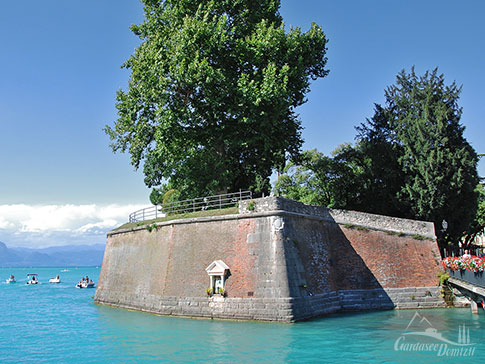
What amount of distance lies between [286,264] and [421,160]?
16010 mm

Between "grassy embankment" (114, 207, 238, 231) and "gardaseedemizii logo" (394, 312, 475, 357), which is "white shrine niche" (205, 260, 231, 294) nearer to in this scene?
"grassy embankment" (114, 207, 238, 231)

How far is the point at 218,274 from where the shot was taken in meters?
21.0

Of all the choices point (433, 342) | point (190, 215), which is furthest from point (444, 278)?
point (190, 215)

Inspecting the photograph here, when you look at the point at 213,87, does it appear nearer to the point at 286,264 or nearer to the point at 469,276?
the point at 286,264

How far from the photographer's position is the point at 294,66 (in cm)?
2780

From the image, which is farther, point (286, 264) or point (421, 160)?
point (421, 160)

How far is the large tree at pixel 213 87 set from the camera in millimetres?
25531

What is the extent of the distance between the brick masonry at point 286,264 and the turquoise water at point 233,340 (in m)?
1.00

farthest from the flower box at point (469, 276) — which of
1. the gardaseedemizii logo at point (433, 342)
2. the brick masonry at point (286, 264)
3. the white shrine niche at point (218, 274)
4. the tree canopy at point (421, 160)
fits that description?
the white shrine niche at point (218, 274)

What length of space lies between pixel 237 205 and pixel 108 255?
1509 centimetres

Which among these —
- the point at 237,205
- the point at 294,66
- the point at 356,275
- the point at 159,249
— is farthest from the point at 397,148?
the point at 159,249

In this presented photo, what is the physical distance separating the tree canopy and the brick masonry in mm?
5932

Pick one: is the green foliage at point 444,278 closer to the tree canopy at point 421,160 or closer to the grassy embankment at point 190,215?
the tree canopy at point 421,160

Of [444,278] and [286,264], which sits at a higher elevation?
[286,264]
